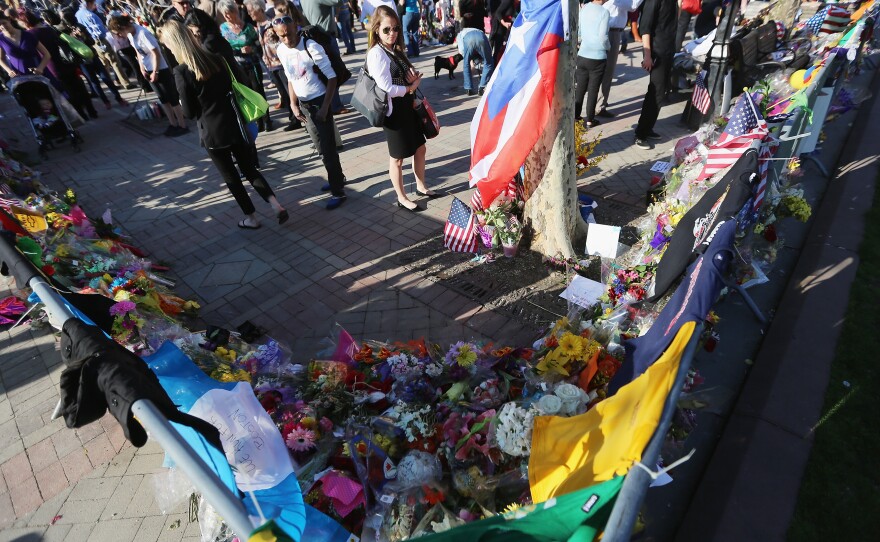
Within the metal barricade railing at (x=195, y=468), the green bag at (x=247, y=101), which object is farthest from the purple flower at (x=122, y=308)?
the green bag at (x=247, y=101)

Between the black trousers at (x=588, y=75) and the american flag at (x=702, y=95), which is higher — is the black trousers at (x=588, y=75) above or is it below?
above

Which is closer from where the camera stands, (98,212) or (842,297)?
(842,297)

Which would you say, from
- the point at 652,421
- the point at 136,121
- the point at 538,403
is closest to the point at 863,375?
the point at 538,403

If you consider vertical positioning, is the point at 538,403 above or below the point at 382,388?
above

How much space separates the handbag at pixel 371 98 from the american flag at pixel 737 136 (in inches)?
115

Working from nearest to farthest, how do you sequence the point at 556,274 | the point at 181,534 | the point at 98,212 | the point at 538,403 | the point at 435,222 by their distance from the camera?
the point at 538,403 → the point at 181,534 → the point at 556,274 → the point at 435,222 → the point at 98,212

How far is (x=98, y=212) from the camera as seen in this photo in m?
6.24

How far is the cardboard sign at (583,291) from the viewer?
364 cm

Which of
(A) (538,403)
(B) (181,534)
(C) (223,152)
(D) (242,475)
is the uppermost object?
(C) (223,152)

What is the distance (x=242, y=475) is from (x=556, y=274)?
3.20 meters

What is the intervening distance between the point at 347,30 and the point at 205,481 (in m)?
13.6

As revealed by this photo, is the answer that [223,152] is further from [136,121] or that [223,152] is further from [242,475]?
[136,121]

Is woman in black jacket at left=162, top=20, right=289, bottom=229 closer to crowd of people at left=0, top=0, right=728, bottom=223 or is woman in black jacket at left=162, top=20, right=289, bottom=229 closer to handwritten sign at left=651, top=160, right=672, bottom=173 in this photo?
crowd of people at left=0, top=0, right=728, bottom=223

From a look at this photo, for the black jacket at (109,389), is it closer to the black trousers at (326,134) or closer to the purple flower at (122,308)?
the purple flower at (122,308)
